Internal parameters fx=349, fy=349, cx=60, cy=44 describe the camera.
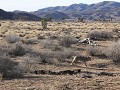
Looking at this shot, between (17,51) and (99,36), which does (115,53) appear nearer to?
(17,51)

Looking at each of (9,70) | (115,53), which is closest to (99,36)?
(115,53)

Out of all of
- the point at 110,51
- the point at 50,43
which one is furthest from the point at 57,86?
the point at 50,43

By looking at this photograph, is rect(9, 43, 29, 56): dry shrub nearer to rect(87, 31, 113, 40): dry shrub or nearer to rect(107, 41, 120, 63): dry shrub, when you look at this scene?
rect(107, 41, 120, 63): dry shrub

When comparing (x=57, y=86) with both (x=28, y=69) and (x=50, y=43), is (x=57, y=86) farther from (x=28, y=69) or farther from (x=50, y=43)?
(x=50, y=43)

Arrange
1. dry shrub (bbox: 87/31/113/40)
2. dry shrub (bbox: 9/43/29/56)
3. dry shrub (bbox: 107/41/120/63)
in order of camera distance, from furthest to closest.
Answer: dry shrub (bbox: 87/31/113/40)
dry shrub (bbox: 9/43/29/56)
dry shrub (bbox: 107/41/120/63)

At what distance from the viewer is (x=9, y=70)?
15648 mm

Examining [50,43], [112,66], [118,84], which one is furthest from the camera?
[50,43]

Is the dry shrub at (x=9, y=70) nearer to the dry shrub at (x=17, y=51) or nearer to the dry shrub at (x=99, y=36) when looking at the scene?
the dry shrub at (x=17, y=51)

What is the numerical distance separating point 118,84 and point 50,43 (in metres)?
15.4

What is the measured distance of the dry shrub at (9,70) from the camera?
50.7 ft

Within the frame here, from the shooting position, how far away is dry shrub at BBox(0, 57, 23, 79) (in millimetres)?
15461

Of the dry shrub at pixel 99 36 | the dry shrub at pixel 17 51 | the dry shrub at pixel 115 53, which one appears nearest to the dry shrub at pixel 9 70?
the dry shrub at pixel 17 51

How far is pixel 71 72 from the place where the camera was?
17234 millimetres

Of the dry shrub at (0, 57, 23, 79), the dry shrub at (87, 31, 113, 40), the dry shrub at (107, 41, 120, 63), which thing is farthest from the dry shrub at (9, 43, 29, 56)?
the dry shrub at (87, 31, 113, 40)
